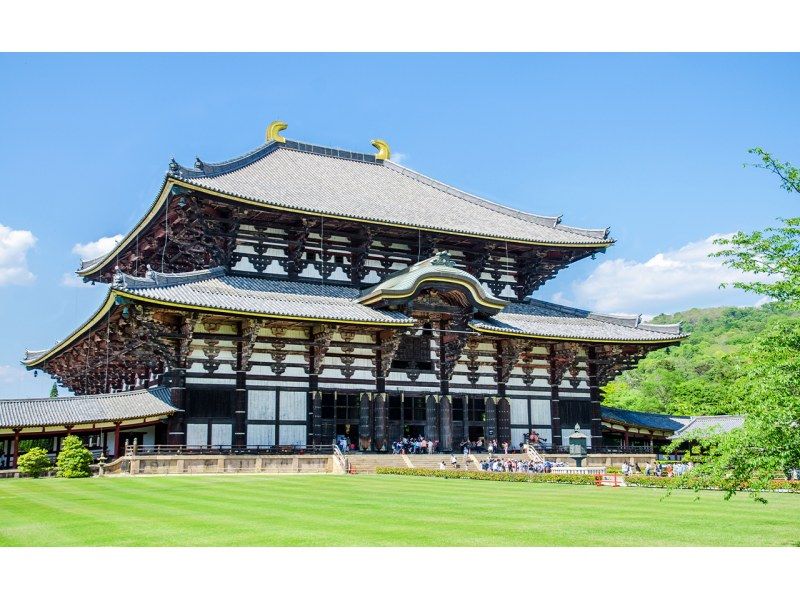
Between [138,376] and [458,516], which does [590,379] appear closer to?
[138,376]

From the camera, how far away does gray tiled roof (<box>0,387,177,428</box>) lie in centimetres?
3838

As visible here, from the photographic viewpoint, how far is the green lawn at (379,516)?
15391 mm

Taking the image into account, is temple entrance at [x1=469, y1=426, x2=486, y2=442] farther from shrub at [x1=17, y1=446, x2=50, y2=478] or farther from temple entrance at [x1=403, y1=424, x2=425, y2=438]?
shrub at [x1=17, y1=446, x2=50, y2=478]

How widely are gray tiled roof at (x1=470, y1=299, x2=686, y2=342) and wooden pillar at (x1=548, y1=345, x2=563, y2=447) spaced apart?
198 centimetres

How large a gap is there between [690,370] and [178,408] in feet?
248

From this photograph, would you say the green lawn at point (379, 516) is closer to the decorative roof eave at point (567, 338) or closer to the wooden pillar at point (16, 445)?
the wooden pillar at point (16, 445)

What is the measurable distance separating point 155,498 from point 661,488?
17287 millimetres

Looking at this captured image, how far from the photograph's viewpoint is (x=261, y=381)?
4075cm

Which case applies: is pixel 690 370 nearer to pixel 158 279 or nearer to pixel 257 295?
pixel 257 295

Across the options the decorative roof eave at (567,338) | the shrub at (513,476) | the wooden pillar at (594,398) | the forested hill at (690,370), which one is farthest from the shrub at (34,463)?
the forested hill at (690,370)

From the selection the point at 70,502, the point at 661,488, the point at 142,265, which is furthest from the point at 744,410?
the point at 142,265

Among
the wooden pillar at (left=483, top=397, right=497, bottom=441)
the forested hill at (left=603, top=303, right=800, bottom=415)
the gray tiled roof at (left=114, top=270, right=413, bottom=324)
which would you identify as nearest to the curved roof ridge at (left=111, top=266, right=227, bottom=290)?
the gray tiled roof at (left=114, top=270, right=413, bottom=324)

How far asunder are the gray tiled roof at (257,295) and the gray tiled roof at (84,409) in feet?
17.4

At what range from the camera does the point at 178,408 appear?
37.9m
